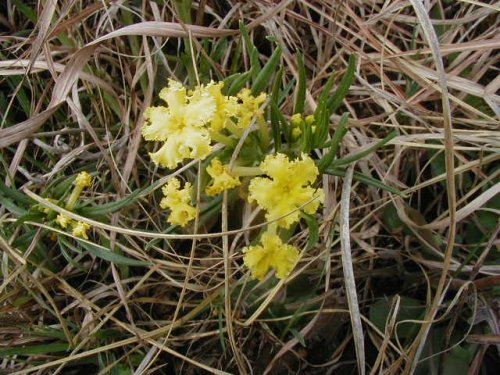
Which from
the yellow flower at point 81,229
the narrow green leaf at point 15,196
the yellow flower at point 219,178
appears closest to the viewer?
the yellow flower at point 219,178

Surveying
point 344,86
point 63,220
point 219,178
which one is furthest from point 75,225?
point 344,86

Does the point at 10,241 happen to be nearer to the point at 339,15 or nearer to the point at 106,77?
the point at 106,77

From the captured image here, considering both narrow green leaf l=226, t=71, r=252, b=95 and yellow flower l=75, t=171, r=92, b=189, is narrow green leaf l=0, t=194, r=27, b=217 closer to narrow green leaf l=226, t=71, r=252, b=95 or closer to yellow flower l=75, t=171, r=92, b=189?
yellow flower l=75, t=171, r=92, b=189

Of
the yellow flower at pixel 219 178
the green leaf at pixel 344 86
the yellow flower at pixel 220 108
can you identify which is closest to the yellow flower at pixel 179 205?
the yellow flower at pixel 219 178

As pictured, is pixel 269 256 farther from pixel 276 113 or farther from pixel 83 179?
pixel 83 179

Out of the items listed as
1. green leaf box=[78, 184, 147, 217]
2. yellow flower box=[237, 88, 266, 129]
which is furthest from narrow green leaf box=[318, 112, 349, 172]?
green leaf box=[78, 184, 147, 217]

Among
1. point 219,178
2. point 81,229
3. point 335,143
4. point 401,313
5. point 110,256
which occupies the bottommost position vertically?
point 401,313

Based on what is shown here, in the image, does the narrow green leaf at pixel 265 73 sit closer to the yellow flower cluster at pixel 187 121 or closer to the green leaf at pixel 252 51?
the green leaf at pixel 252 51

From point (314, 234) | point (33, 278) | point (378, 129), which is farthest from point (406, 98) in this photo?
point (33, 278)
